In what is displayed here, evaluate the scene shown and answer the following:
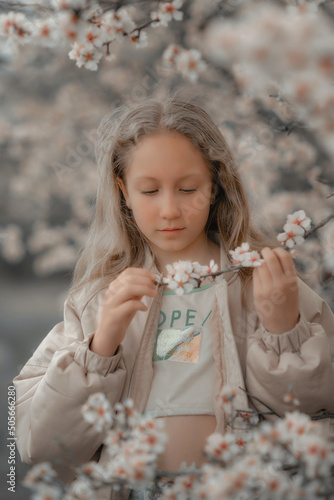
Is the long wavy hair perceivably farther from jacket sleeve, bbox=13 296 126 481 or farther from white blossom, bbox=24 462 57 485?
white blossom, bbox=24 462 57 485

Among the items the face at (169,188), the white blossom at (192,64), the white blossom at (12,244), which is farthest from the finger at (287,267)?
the white blossom at (12,244)

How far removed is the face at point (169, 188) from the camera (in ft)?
3.26

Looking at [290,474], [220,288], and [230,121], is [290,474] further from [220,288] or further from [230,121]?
[230,121]

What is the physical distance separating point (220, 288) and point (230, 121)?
2.52 ft

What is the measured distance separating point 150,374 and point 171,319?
14 centimetres

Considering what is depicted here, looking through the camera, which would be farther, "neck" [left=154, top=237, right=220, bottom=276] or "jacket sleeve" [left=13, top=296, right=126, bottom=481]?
"neck" [left=154, top=237, right=220, bottom=276]

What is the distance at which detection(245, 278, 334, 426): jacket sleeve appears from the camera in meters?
0.91

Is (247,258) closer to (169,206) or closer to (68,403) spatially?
(169,206)

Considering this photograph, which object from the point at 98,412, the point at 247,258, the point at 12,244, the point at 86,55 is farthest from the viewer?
the point at 12,244

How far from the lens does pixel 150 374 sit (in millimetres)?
1031

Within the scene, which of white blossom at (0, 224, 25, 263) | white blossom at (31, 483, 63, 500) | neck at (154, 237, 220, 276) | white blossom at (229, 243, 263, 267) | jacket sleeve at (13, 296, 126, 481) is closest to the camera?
white blossom at (31, 483, 63, 500)

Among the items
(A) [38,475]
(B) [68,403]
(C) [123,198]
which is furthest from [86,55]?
(A) [38,475]

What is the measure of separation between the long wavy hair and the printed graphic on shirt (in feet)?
0.48

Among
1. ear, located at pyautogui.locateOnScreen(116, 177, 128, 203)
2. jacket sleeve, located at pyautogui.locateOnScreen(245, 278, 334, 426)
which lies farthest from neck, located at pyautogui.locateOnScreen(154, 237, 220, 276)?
jacket sleeve, located at pyautogui.locateOnScreen(245, 278, 334, 426)
